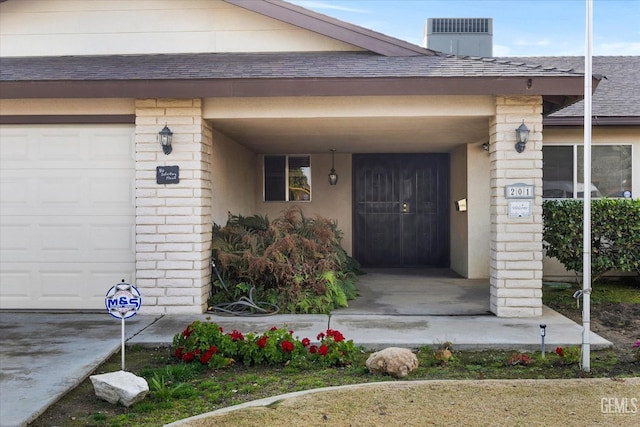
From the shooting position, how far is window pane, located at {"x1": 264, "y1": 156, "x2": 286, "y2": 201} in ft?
38.9

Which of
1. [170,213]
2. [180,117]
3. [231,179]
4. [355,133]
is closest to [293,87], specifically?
[180,117]

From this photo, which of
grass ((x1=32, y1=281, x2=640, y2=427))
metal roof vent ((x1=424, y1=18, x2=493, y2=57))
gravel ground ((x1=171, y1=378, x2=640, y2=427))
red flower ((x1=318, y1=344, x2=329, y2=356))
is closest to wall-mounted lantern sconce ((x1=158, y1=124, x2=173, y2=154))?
grass ((x1=32, y1=281, x2=640, y2=427))

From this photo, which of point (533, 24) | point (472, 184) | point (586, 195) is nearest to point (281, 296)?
point (586, 195)

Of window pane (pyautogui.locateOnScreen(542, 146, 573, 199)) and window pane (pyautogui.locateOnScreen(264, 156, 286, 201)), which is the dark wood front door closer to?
window pane (pyautogui.locateOnScreen(264, 156, 286, 201))

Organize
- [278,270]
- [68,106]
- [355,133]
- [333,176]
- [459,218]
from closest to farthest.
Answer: [68,106], [278,270], [355,133], [459,218], [333,176]

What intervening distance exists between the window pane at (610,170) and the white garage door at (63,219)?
26.1 feet

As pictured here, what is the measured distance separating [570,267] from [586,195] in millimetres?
3897

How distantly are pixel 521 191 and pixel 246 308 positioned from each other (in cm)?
383

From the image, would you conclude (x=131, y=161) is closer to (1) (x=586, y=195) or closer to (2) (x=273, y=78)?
(2) (x=273, y=78)

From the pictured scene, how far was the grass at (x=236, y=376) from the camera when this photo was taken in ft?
12.8

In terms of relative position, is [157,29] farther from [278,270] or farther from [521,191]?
[521,191]

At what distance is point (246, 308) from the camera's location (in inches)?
284

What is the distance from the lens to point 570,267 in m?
8.23
